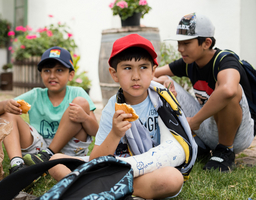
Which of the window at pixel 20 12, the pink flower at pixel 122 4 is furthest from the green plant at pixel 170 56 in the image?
the window at pixel 20 12

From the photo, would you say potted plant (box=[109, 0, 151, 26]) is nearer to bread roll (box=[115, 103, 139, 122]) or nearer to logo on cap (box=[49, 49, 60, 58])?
logo on cap (box=[49, 49, 60, 58])

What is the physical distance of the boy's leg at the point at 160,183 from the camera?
1461mm

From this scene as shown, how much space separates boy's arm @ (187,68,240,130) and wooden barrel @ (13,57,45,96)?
4107 millimetres

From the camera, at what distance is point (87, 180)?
1170 millimetres

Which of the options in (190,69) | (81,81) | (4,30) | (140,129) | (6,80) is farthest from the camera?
(4,30)

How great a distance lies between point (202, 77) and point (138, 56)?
3.22 feet

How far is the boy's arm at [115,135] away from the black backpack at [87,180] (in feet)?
0.71

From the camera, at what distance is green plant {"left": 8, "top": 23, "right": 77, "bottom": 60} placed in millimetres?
5879

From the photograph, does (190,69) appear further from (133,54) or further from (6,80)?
(6,80)

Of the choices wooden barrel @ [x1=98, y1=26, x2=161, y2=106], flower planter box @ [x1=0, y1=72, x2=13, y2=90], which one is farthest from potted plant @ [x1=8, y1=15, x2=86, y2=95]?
flower planter box @ [x1=0, y1=72, x2=13, y2=90]

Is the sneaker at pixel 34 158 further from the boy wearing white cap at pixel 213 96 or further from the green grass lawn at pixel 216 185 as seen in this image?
the boy wearing white cap at pixel 213 96

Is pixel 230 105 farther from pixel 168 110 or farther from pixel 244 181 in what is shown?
pixel 168 110

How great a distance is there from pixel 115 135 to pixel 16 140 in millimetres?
971

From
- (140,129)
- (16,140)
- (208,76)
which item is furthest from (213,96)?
(16,140)
